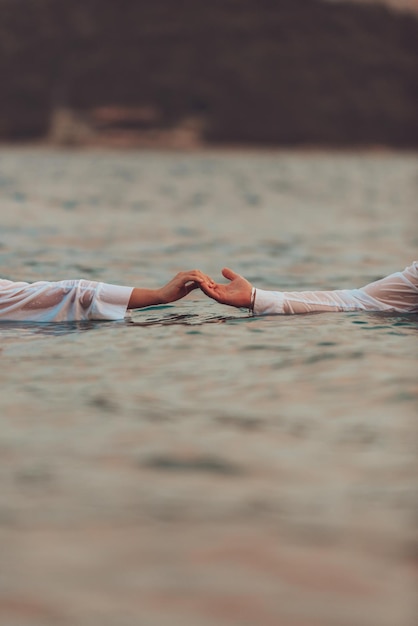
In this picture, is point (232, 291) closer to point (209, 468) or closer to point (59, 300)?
point (59, 300)

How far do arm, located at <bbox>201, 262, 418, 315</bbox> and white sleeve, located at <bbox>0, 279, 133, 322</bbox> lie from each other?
2.91 ft

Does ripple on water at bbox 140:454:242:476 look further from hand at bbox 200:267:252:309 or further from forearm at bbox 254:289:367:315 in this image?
forearm at bbox 254:289:367:315

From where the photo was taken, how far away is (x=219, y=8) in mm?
192875

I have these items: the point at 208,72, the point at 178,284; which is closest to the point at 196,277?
the point at 178,284

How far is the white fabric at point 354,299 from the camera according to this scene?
27.8 feet

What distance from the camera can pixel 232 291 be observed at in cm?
809

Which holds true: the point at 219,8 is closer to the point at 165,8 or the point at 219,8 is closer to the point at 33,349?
the point at 165,8

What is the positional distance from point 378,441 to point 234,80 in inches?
6990

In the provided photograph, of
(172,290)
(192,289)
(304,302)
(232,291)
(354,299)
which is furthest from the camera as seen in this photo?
(354,299)

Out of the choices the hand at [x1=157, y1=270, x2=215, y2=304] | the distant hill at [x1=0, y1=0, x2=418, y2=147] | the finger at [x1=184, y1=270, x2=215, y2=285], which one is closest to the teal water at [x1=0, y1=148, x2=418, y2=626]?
the hand at [x1=157, y1=270, x2=215, y2=304]

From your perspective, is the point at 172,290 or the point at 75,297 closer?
the point at 172,290

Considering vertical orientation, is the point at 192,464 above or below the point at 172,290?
below

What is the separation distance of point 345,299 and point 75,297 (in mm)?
2166

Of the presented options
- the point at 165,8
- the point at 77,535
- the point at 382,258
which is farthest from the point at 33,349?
the point at 165,8
